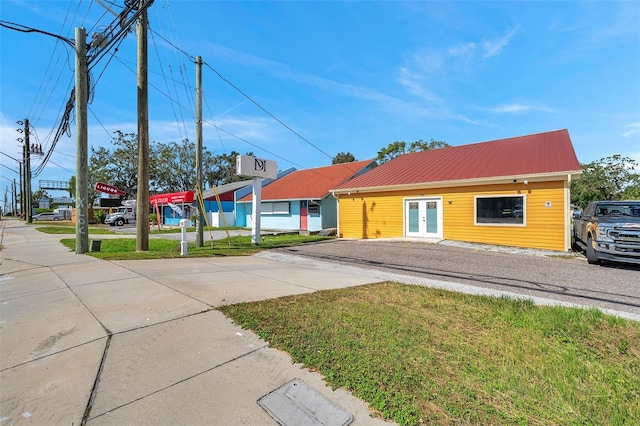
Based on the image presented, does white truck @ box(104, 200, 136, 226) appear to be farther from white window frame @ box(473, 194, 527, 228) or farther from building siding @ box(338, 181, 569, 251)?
white window frame @ box(473, 194, 527, 228)

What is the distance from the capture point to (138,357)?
3.09m

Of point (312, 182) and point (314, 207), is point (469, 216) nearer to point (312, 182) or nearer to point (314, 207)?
point (314, 207)

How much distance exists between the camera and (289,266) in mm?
8680

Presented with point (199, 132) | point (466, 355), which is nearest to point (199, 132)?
point (199, 132)

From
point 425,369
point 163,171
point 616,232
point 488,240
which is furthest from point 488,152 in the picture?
point 163,171

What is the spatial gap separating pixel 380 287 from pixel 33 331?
5.27m

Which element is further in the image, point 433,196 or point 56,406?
point 433,196

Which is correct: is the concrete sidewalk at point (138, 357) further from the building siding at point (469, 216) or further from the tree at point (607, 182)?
the tree at point (607, 182)

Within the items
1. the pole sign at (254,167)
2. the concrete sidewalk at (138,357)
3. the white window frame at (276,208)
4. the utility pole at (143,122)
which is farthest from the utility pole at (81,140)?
the white window frame at (276,208)

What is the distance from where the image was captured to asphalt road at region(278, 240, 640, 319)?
18.5 ft

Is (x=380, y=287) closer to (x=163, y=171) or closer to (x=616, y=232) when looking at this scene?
(x=616, y=232)

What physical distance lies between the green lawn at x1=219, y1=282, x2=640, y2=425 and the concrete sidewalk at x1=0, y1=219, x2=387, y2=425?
0.33m

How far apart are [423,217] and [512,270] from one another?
7120mm

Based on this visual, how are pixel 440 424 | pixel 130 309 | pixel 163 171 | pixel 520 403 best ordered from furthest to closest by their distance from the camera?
pixel 163 171, pixel 130 309, pixel 520 403, pixel 440 424
